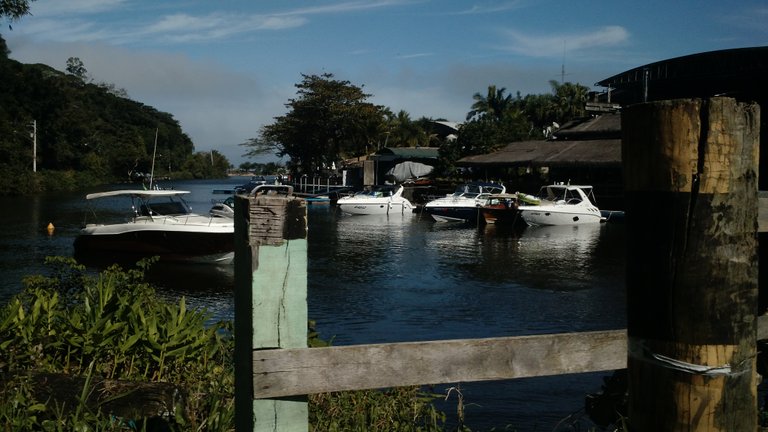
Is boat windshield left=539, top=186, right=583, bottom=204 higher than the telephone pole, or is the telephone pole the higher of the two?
the telephone pole

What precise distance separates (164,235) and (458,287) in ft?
28.3

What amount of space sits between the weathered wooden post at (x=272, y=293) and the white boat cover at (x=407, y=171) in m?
56.4

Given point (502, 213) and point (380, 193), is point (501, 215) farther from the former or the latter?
point (380, 193)

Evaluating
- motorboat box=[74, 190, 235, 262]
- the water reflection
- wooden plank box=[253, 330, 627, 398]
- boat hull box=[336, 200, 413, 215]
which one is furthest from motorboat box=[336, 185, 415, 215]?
wooden plank box=[253, 330, 627, 398]

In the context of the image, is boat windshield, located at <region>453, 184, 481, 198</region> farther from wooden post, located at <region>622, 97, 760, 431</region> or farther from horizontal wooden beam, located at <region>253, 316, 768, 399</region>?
wooden post, located at <region>622, 97, 760, 431</region>

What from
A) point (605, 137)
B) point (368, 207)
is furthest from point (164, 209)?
point (605, 137)

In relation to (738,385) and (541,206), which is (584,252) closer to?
(541,206)

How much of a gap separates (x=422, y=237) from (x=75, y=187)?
58284 millimetres

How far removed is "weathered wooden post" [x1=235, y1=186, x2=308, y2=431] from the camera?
2391 millimetres

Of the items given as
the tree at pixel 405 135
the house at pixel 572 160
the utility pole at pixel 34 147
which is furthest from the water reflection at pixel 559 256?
the utility pole at pixel 34 147

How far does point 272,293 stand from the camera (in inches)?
94.9

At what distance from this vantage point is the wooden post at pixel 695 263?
1.72 m

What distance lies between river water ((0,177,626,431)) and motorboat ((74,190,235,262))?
48 centimetres

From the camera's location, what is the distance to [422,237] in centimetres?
3048
